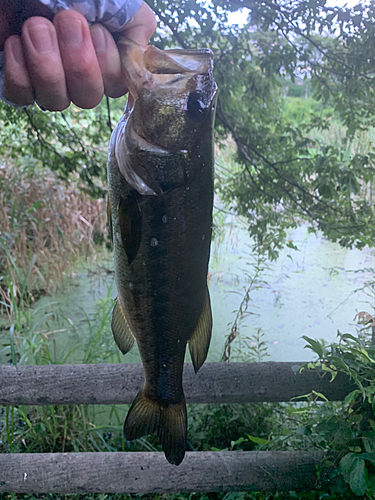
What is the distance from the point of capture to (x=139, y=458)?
1.88 meters

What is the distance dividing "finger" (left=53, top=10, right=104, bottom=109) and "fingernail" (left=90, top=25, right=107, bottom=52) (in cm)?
4

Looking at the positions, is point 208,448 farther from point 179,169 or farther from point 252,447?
point 179,169

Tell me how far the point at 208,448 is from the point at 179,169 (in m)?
2.19

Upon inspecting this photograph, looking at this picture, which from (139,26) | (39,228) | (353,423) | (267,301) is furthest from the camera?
(267,301)

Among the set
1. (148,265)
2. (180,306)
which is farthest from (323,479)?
(148,265)

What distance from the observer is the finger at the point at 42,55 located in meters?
0.75

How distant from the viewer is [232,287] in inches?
179

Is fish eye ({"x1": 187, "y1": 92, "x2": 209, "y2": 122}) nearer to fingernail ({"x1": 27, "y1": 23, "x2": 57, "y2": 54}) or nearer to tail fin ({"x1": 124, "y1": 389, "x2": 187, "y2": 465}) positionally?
fingernail ({"x1": 27, "y1": 23, "x2": 57, "y2": 54})


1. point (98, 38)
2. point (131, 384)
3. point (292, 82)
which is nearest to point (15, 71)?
point (98, 38)

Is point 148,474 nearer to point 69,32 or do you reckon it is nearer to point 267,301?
point 69,32

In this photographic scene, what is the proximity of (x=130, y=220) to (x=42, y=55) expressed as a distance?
1.22ft

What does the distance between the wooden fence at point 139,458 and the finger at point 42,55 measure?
1391mm

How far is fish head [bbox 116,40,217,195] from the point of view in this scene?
3.12ft

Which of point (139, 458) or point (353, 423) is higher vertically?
point (353, 423)
